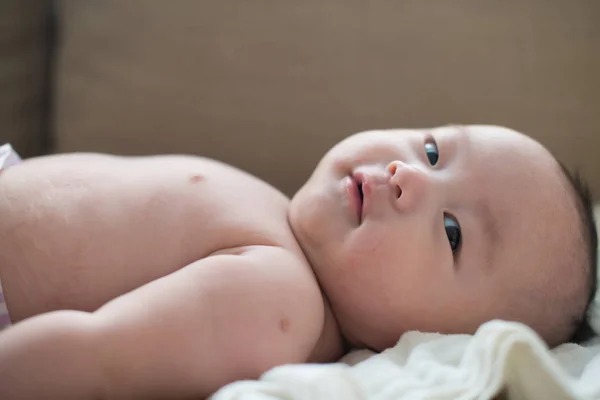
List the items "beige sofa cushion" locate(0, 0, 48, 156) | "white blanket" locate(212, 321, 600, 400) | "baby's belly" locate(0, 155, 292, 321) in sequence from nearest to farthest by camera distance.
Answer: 1. "white blanket" locate(212, 321, 600, 400)
2. "baby's belly" locate(0, 155, 292, 321)
3. "beige sofa cushion" locate(0, 0, 48, 156)

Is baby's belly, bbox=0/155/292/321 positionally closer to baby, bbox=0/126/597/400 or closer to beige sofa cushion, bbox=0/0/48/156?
baby, bbox=0/126/597/400

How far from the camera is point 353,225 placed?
0.90m

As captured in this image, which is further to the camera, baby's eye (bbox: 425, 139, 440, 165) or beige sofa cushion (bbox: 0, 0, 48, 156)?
beige sofa cushion (bbox: 0, 0, 48, 156)

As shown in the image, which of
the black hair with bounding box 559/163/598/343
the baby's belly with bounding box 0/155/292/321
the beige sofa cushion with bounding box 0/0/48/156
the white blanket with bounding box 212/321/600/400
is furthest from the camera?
the beige sofa cushion with bounding box 0/0/48/156

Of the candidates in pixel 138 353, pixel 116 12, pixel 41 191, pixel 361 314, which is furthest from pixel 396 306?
pixel 116 12

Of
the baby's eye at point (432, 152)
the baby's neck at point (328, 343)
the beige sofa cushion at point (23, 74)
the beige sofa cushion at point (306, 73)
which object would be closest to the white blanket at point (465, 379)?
the baby's neck at point (328, 343)

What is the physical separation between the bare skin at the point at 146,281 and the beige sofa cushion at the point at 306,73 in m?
0.28

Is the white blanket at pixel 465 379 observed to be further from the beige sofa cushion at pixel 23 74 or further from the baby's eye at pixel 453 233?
the beige sofa cushion at pixel 23 74

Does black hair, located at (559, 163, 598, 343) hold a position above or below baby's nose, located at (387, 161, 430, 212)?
below

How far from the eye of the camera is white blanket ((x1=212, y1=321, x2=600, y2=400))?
2.09ft

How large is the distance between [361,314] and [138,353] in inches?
13.0

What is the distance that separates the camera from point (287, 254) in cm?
86

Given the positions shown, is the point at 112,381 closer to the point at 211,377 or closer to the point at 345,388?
the point at 211,377

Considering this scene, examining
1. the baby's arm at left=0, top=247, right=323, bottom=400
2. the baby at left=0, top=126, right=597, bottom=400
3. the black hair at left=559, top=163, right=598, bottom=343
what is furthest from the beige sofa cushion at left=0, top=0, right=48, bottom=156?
the black hair at left=559, top=163, right=598, bottom=343
